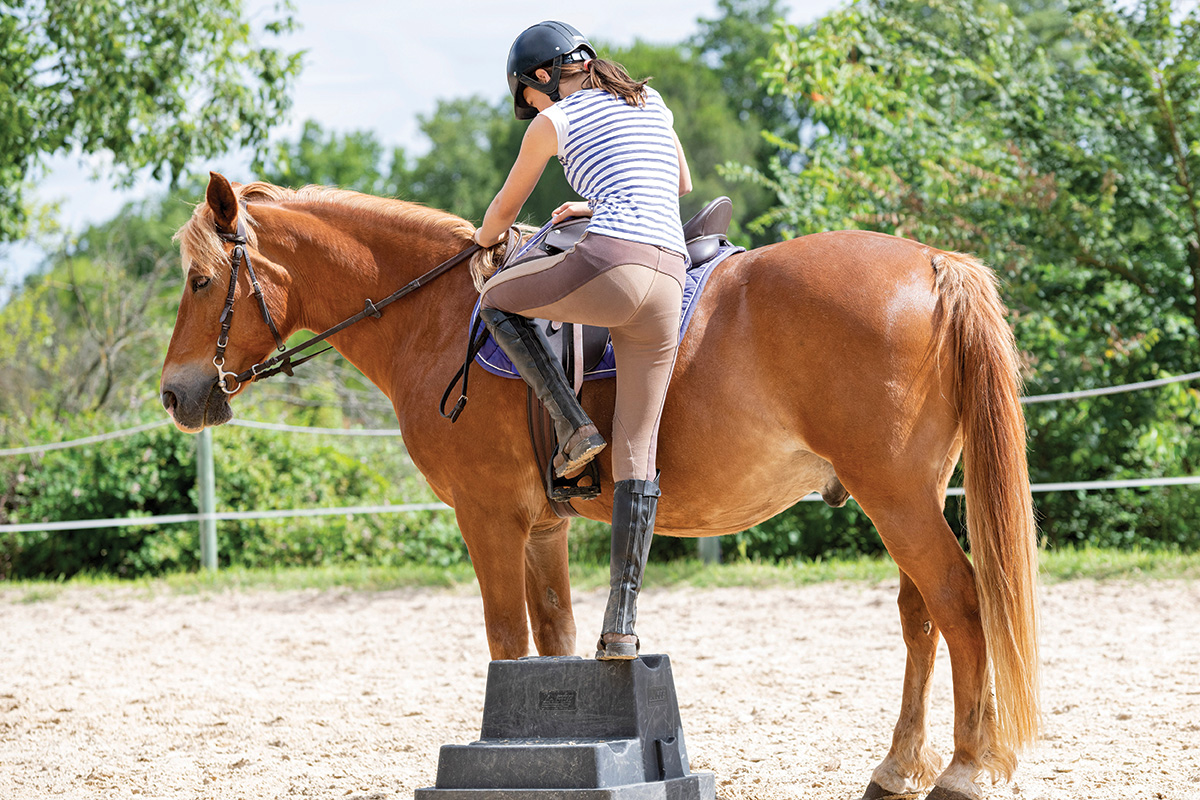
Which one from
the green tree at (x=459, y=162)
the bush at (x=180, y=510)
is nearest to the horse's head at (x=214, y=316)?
the bush at (x=180, y=510)

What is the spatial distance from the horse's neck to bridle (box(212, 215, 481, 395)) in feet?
0.14

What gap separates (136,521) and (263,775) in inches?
202

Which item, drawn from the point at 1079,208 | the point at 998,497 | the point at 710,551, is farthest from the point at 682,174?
the point at 1079,208

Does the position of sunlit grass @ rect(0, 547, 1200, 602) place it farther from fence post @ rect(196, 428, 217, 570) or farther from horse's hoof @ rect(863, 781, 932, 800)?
horse's hoof @ rect(863, 781, 932, 800)

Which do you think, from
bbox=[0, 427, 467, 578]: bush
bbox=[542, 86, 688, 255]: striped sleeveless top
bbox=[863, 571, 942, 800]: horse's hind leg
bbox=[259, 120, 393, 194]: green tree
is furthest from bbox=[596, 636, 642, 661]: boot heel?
bbox=[259, 120, 393, 194]: green tree

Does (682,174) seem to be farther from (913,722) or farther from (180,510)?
(180,510)

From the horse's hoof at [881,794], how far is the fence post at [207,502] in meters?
6.61

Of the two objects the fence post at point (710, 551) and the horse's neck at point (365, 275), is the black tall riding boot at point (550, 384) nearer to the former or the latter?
the horse's neck at point (365, 275)

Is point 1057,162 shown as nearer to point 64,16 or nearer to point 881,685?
point 881,685

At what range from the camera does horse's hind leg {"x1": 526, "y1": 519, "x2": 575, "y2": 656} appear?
342 centimetres

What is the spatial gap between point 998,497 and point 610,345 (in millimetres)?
1191

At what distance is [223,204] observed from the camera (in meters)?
3.35

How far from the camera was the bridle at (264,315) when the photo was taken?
3367 mm

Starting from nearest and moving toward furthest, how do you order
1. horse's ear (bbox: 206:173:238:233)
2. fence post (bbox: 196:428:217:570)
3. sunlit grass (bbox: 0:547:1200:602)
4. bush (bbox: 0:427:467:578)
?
1. horse's ear (bbox: 206:173:238:233)
2. sunlit grass (bbox: 0:547:1200:602)
3. fence post (bbox: 196:428:217:570)
4. bush (bbox: 0:427:467:578)
